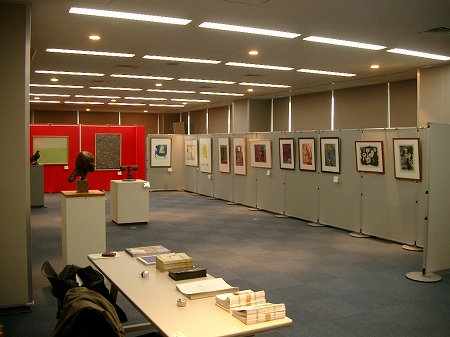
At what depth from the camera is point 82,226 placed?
23.7ft

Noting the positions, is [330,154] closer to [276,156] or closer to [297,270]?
[276,156]

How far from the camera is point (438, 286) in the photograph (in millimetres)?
6824

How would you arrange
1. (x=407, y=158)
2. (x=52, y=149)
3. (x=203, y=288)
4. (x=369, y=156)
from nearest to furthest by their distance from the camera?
(x=203, y=288)
(x=407, y=158)
(x=369, y=156)
(x=52, y=149)

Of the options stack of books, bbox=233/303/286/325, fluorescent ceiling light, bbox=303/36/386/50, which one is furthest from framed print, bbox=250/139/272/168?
stack of books, bbox=233/303/286/325

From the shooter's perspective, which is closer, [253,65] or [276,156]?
[253,65]

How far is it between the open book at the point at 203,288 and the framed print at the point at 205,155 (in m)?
13.6

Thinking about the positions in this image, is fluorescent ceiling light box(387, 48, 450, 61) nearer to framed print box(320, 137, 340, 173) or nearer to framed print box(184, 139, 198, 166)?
framed print box(320, 137, 340, 173)

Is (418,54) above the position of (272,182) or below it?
above

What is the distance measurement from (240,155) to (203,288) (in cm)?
1158

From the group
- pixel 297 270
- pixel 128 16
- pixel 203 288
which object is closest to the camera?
pixel 203 288

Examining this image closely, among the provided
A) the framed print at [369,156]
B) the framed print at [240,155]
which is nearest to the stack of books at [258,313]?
the framed print at [369,156]

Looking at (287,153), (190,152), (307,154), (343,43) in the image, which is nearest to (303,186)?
(307,154)

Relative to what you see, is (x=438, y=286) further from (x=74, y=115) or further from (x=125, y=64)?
(x=74, y=115)

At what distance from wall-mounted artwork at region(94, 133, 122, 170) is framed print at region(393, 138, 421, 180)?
42.7 ft
